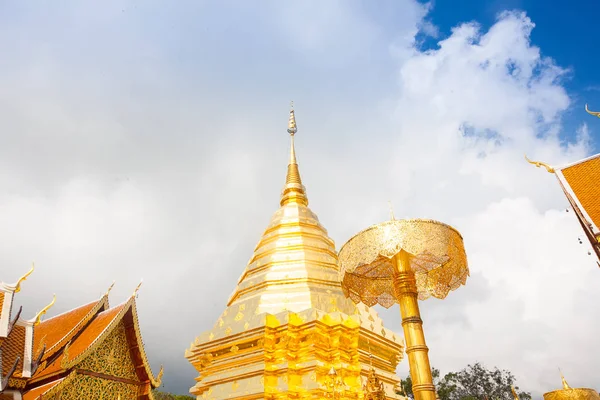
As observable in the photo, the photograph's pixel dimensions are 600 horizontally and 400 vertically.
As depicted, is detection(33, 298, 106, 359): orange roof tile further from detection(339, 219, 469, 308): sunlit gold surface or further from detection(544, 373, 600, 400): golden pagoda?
detection(544, 373, 600, 400): golden pagoda

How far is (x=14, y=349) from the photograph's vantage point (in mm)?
8430

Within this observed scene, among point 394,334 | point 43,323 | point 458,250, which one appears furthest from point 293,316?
point 43,323

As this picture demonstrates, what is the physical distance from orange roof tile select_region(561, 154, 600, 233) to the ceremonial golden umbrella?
329 centimetres

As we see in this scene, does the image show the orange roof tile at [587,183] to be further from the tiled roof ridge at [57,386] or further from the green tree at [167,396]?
the green tree at [167,396]

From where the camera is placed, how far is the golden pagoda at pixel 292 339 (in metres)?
7.13

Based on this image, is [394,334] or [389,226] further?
[394,334]

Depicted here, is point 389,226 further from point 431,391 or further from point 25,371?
point 25,371

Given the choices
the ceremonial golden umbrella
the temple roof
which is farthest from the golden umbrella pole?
the temple roof

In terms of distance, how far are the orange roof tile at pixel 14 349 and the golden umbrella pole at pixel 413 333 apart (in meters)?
7.15

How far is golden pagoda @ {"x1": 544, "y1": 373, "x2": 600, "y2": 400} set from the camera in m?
7.88

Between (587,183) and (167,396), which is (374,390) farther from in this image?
(167,396)

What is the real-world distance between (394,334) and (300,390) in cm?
240

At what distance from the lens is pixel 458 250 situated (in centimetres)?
456

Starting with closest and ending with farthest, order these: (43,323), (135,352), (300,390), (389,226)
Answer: (389,226)
(300,390)
(135,352)
(43,323)
